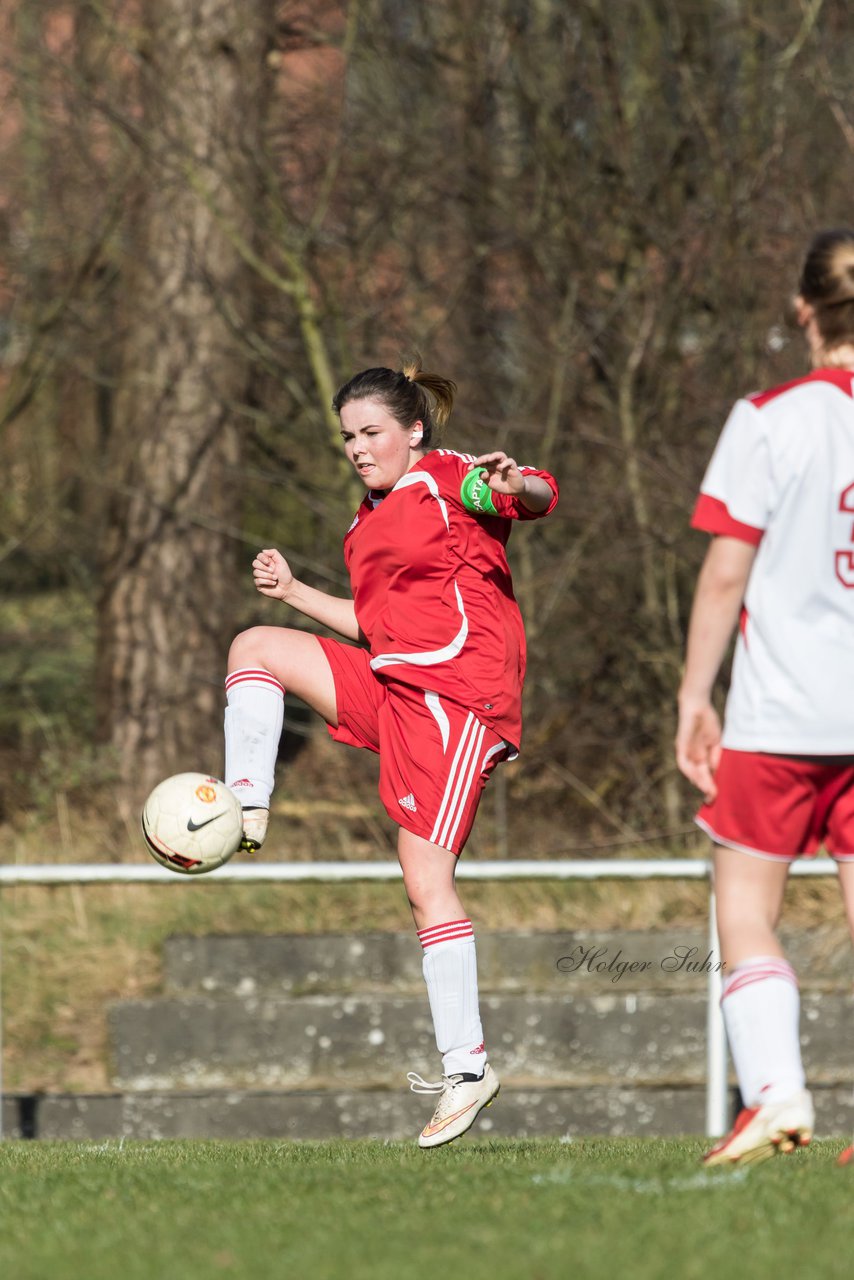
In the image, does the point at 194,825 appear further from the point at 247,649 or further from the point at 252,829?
the point at 247,649

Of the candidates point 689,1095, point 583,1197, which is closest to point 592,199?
point 689,1095

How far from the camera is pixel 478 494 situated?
4.73m

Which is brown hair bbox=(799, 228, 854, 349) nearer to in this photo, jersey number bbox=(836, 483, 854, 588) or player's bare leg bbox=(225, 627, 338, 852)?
jersey number bbox=(836, 483, 854, 588)

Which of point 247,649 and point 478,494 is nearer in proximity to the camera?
point 478,494

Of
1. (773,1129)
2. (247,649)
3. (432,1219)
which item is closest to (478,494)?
(247,649)

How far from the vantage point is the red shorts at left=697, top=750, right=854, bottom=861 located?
3604 millimetres

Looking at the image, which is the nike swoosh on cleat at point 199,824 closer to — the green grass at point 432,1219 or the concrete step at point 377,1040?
the green grass at point 432,1219

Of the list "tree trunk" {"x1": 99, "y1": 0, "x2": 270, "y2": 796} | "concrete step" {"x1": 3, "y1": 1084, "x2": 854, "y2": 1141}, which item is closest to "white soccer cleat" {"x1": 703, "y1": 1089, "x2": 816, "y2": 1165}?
"concrete step" {"x1": 3, "y1": 1084, "x2": 854, "y2": 1141}

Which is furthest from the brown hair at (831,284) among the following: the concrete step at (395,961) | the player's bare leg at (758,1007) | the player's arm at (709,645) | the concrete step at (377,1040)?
the concrete step at (395,961)

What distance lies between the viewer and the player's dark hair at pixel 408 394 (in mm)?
4941

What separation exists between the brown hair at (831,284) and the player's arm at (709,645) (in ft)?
1.68

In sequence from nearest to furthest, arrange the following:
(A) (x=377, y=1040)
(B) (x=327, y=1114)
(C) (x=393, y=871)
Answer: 1. (C) (x=393, y=871)
2. (B) (x=327, y=1114)
3. (A) (x=377, y=1040)

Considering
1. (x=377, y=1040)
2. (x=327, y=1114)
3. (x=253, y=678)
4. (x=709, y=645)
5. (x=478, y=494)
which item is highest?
(x=478, y=494)

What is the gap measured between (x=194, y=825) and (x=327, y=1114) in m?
3.98
